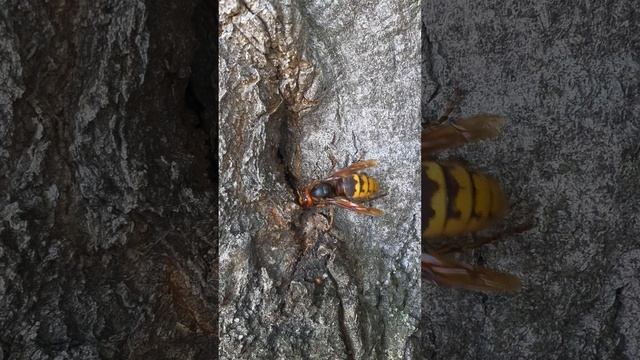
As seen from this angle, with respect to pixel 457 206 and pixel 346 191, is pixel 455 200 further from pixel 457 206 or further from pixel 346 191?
pixel 346 191

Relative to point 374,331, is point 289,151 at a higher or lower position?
higher

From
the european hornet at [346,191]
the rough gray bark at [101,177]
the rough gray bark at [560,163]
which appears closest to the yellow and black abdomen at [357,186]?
the european hornet at [346,191]

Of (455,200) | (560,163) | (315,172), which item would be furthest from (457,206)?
(315,172)

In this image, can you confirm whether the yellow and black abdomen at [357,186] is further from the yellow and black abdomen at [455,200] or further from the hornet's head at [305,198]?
the yellow and black abdomen at [455,200]

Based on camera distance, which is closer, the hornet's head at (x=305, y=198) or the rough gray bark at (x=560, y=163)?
the rough gray bark at (x=560, y=163)

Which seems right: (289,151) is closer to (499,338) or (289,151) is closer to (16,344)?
(16,344)

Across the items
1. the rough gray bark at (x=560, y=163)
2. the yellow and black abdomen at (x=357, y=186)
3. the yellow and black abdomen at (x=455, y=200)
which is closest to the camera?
the rough gray bark at (x=560, y=163)

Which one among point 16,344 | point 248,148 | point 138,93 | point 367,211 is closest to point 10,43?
point 138,93
